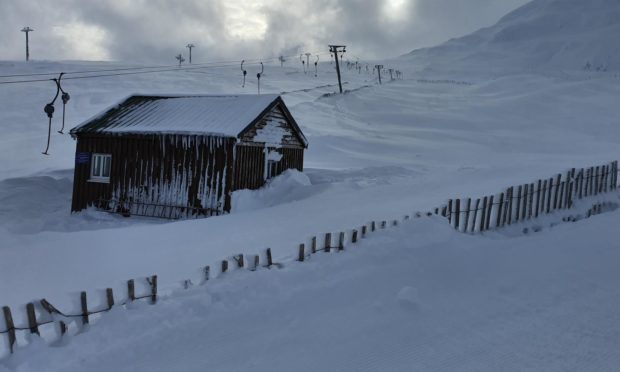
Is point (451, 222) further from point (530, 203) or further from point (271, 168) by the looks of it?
point (271, 168)

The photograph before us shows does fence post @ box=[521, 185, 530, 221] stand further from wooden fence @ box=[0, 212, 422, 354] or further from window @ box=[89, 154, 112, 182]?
window @ box=[89, 154, 112, 182]

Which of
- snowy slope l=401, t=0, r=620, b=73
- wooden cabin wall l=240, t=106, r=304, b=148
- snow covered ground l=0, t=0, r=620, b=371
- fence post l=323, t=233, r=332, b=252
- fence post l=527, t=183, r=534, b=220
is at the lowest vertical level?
snow covered ground l=0, t=0, r=620, b=371

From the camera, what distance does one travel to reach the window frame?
736 inches

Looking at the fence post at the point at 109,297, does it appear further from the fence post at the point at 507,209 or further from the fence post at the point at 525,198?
the fence post at the point at 525,198

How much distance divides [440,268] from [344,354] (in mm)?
3018

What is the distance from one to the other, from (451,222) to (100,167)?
528 inches

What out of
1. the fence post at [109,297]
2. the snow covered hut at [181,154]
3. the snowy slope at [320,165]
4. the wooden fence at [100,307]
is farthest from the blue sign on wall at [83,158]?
the fence post at [109,297]

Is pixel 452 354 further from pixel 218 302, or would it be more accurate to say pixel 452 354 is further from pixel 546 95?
pixel 546 95

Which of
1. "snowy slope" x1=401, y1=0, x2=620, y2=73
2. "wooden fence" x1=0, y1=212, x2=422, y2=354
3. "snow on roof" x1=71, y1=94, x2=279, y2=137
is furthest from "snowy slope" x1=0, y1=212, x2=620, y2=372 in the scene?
"snowy slope" x1=401, y1=0, x2=620, y2=73

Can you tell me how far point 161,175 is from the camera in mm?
17766

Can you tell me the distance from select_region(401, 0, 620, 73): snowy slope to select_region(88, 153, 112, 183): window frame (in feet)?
308

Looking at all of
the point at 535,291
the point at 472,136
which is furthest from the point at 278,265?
the point at 472,136

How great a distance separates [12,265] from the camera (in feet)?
31.8

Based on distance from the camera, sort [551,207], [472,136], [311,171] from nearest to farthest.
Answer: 1. [551,207]
2. [311,171]
3. [472,136]
